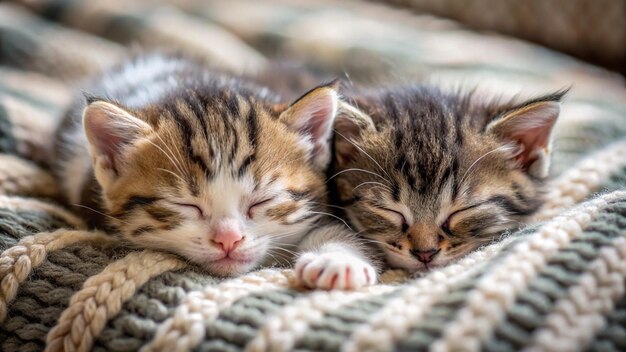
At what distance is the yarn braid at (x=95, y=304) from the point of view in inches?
33.8

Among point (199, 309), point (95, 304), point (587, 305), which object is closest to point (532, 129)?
point (587, 305)

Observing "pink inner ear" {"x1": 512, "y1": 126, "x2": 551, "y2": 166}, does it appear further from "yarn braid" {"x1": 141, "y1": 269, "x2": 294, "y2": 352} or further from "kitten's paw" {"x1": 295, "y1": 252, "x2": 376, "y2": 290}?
"yarn braid" {"x1": 141, "y1": 269, "x2": 294, "y2": 352}

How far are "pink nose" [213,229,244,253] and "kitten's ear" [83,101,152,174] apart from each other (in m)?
0.25

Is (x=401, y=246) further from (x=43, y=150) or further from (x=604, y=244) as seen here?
(x=43, y=150)

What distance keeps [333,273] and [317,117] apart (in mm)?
377

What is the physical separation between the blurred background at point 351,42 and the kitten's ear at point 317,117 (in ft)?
1.49

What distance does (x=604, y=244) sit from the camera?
838 millimetres

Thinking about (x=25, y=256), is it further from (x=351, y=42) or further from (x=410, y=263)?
(x=351, y=42)

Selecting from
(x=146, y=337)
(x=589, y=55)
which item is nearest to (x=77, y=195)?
(x=146, y=337)

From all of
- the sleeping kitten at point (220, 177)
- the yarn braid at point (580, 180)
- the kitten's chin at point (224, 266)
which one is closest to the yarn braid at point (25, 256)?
the sleeping kitten at point (220, 177)

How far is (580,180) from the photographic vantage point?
119 centimetres

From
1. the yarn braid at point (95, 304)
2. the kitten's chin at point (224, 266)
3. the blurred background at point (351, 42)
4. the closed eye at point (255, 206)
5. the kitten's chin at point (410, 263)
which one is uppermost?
the blurred background at point (351, 42)

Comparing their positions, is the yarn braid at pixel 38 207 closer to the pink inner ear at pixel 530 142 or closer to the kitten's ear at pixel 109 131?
the kitten's ear at pixel 109 131

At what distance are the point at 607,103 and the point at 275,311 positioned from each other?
1293 mm
